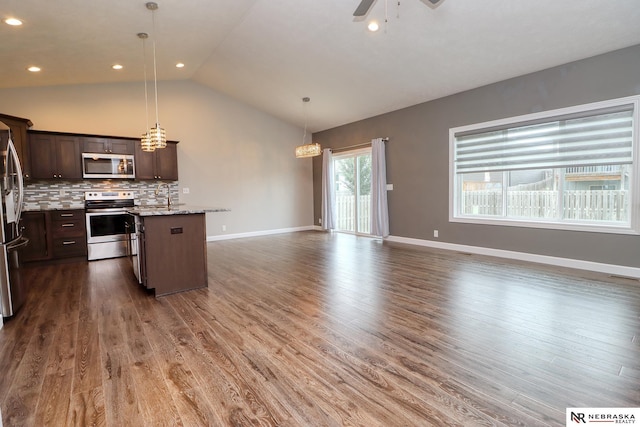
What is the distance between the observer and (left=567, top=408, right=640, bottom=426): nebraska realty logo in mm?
1570

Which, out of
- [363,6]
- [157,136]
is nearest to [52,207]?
[157,136]

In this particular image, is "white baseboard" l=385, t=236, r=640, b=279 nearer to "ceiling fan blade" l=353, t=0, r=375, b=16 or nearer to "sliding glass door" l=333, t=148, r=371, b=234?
"sliding glass door" l=333, t=148, r=371, b=234

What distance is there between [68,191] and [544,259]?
7960 mm

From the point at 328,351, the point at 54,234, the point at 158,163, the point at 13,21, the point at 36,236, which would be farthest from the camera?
the point at 158,163

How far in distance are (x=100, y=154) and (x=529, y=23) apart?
6.77 metres

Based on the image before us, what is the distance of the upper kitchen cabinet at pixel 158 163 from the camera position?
6.10 meters

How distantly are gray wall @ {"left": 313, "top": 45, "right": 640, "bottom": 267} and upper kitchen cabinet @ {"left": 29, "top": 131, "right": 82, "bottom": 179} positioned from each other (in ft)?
17.9

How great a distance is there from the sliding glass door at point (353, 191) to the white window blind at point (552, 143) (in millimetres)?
2422

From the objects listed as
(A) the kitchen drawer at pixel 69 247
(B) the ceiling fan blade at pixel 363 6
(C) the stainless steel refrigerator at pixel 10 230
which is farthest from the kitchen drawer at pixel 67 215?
(B) the ceiling fan blade at pixel 363 6

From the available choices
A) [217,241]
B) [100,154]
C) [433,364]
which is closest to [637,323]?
[433,364]

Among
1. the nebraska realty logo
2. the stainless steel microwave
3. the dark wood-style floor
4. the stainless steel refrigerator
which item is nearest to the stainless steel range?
the stainless steel microwave

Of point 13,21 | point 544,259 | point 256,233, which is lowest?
point 544,259

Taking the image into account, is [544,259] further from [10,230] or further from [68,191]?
[68,191]

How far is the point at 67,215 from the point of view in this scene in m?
5.30
